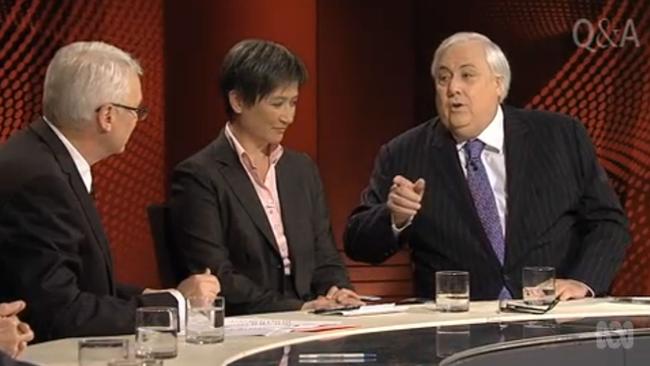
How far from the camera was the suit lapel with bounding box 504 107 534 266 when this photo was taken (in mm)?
3846

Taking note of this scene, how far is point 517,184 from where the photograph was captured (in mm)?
3887

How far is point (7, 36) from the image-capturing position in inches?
204

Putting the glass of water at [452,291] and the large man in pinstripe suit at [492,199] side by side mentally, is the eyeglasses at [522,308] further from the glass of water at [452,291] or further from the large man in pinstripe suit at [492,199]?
the large man in pinstripe suit at [492,199]

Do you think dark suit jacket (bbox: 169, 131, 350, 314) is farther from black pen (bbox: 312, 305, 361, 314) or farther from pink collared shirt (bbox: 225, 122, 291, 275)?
black pen (bbox: 312, 305, 361, 314)

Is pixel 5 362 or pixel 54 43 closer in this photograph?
pixel 5 362

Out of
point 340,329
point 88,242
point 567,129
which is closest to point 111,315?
point 88,242

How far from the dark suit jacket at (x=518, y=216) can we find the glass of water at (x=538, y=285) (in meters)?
0.48

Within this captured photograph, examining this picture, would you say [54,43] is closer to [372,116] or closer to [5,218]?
[372,116]

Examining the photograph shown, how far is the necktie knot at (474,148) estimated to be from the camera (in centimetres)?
394

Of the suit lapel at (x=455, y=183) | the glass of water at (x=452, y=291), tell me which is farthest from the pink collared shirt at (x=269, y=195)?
the glass of water at (x=452, y=291)

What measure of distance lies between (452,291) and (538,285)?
0.23 meters

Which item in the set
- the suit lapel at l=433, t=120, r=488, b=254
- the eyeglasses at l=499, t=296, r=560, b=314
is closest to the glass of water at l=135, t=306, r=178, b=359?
the eyeglasses at l=499, t=296, r=560, b=314

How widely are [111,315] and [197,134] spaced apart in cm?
260

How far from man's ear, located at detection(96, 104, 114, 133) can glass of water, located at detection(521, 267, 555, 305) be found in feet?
3.57
